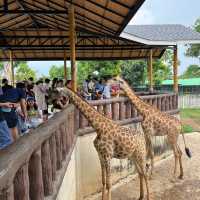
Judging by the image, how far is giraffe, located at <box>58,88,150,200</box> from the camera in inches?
287

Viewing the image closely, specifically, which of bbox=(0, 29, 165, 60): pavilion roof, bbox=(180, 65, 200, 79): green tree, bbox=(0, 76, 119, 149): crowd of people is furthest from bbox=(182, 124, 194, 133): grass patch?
bbox=(180, 65, 200, 79): green tree

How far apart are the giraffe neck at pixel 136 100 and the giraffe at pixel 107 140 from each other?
1.14m

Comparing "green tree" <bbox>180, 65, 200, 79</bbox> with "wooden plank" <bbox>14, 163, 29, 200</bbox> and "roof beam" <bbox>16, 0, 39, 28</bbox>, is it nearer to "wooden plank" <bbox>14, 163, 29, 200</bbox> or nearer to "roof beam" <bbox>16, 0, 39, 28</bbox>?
"roof beam" <bbox>16, 0, 39, 28</bbox>

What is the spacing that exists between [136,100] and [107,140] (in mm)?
2321

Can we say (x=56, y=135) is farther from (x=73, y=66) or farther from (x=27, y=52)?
(x=27, y=52)

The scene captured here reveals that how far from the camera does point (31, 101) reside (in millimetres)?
13109

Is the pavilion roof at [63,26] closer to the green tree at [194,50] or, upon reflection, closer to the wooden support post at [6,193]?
the wooden support post at [6,193]

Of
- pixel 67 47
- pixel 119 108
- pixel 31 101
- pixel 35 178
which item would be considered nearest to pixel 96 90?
pixel 31 101

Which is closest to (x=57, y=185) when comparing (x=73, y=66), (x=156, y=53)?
(x=73, y=66)

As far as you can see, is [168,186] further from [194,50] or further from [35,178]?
[194,50]

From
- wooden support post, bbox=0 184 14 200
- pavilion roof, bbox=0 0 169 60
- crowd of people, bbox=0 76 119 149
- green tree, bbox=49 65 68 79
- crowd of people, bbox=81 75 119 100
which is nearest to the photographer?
wooden support post, bbox=0 184 14 200

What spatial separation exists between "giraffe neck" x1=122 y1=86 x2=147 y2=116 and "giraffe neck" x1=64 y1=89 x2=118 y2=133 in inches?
72.2

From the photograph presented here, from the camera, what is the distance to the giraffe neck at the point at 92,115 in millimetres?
7242

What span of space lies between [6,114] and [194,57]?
43675 millimetres
